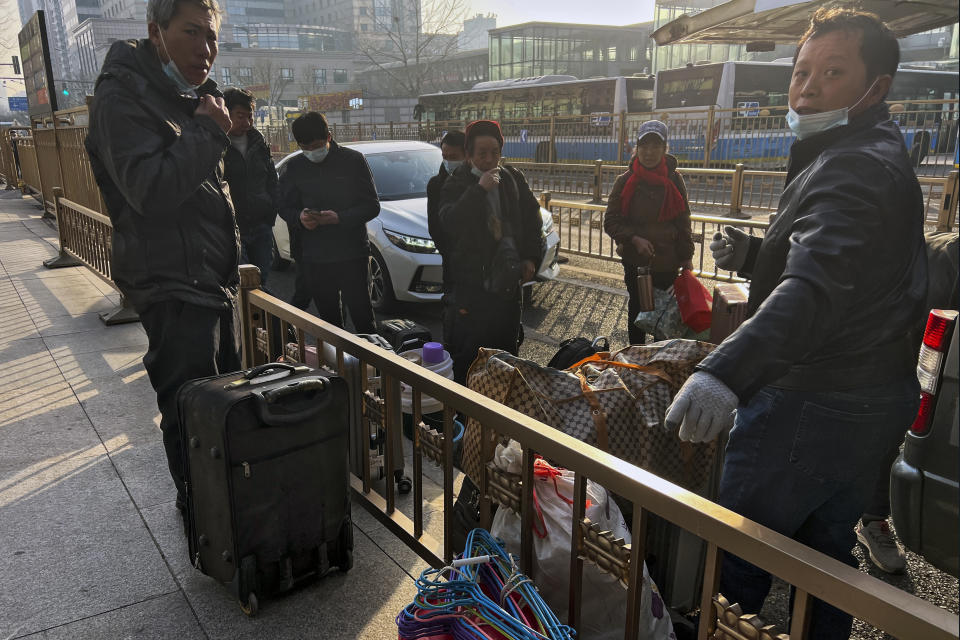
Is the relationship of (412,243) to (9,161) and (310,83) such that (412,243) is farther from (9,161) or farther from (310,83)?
(310,83)

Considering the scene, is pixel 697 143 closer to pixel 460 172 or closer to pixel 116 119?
pixel 460 172

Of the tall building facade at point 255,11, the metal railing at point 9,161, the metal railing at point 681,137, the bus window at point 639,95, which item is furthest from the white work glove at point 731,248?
the tall building facade at point 255,11

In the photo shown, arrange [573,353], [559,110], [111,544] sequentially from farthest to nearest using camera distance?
[559,110] < [573,353] < [111,544]

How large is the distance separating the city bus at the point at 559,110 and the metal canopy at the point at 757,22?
453 inches

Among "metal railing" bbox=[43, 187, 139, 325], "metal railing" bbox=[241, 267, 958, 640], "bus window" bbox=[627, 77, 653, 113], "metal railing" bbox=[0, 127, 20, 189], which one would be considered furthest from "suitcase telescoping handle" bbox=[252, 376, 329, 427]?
"bus window" bbox=[627, 77, 653, 113]

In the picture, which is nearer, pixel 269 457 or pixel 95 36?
pixel 269 457

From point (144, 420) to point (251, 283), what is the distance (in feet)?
4.62

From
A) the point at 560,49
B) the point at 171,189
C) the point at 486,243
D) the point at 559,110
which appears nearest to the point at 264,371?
the point at 171,189

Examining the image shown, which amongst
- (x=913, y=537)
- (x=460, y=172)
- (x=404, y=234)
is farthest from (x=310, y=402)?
A: (x=404, y=234)

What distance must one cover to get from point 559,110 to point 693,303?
2078 centimetres

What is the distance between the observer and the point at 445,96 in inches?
1150

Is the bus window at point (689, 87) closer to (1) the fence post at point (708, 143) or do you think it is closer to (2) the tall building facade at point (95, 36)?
(1) the fence post at point (708, 143)

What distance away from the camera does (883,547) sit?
3.00 metres

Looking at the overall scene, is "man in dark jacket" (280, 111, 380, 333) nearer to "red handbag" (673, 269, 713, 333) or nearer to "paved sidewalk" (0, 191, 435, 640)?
"paved sidewalk" (0, 191, 435, 640)
